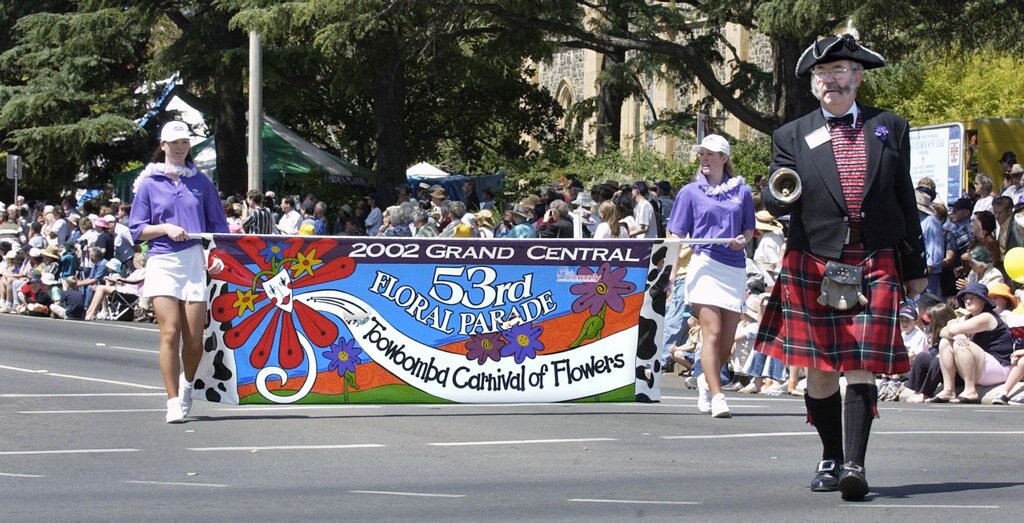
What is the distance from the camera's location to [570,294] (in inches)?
403

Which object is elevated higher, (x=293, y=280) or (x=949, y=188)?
(x=949, y=188)

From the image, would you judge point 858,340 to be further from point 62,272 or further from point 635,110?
point 635,110

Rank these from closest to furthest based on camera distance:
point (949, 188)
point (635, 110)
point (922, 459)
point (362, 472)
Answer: point (362, 472) < point (922, 459) < point (949, 188) < point (635, 110)

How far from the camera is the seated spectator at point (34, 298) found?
2714 cm

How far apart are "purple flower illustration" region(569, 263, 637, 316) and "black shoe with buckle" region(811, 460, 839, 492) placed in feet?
11.0

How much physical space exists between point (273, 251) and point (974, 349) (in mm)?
6300

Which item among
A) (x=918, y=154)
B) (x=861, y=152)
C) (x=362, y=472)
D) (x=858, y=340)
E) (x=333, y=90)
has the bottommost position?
(x=362, y=472)

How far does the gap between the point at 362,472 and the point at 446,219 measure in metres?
14.4

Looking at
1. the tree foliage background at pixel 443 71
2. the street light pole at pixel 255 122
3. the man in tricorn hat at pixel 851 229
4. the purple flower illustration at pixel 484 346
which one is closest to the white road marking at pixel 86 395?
the purple flower illustration at pixel 484 346

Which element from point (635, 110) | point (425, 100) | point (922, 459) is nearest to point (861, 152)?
point (922, 459)

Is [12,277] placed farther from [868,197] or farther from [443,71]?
[868,197]

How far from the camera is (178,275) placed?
9.71 meters

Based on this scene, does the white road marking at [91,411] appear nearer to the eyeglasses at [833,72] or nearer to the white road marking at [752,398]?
the white road marking at [752,398]

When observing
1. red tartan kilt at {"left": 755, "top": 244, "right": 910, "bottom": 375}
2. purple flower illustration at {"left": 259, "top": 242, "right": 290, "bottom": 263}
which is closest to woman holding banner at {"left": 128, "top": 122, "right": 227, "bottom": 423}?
purple flower illustration at {"left": 259, "top": 242, "right": 290, "bottom": 263}
